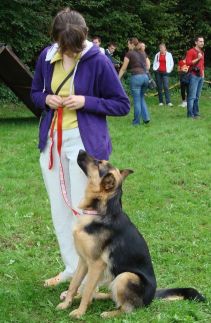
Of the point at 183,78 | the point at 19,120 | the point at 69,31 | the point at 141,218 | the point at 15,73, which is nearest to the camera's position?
the point at 69,31

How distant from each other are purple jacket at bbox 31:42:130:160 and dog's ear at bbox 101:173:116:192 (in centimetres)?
29

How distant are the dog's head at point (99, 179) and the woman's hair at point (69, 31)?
0.78 metres

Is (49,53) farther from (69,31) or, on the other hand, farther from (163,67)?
(163,67)

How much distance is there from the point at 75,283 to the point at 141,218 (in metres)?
2.45

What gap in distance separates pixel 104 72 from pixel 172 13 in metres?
21.0

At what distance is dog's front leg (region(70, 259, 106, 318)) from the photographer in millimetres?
4016

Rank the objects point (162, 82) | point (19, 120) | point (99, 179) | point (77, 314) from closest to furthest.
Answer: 1. point (99, 179)
2. point (77, 314)
3. point (19, 120)
4. point (162, 82)

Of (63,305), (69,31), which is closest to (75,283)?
(63,305)

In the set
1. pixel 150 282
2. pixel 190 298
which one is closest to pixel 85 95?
pixel 150 282

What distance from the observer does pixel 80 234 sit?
402 centimetres

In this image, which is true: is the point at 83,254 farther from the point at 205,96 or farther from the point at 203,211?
the point at 205,96

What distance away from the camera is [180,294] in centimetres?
436

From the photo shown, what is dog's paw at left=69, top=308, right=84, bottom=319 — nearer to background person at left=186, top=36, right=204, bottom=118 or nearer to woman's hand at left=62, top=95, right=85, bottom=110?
woman's hand at left=62, top=95, right=85, bottom=110

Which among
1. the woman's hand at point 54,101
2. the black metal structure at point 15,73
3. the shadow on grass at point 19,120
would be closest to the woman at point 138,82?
the black metal structure at point 15,73
